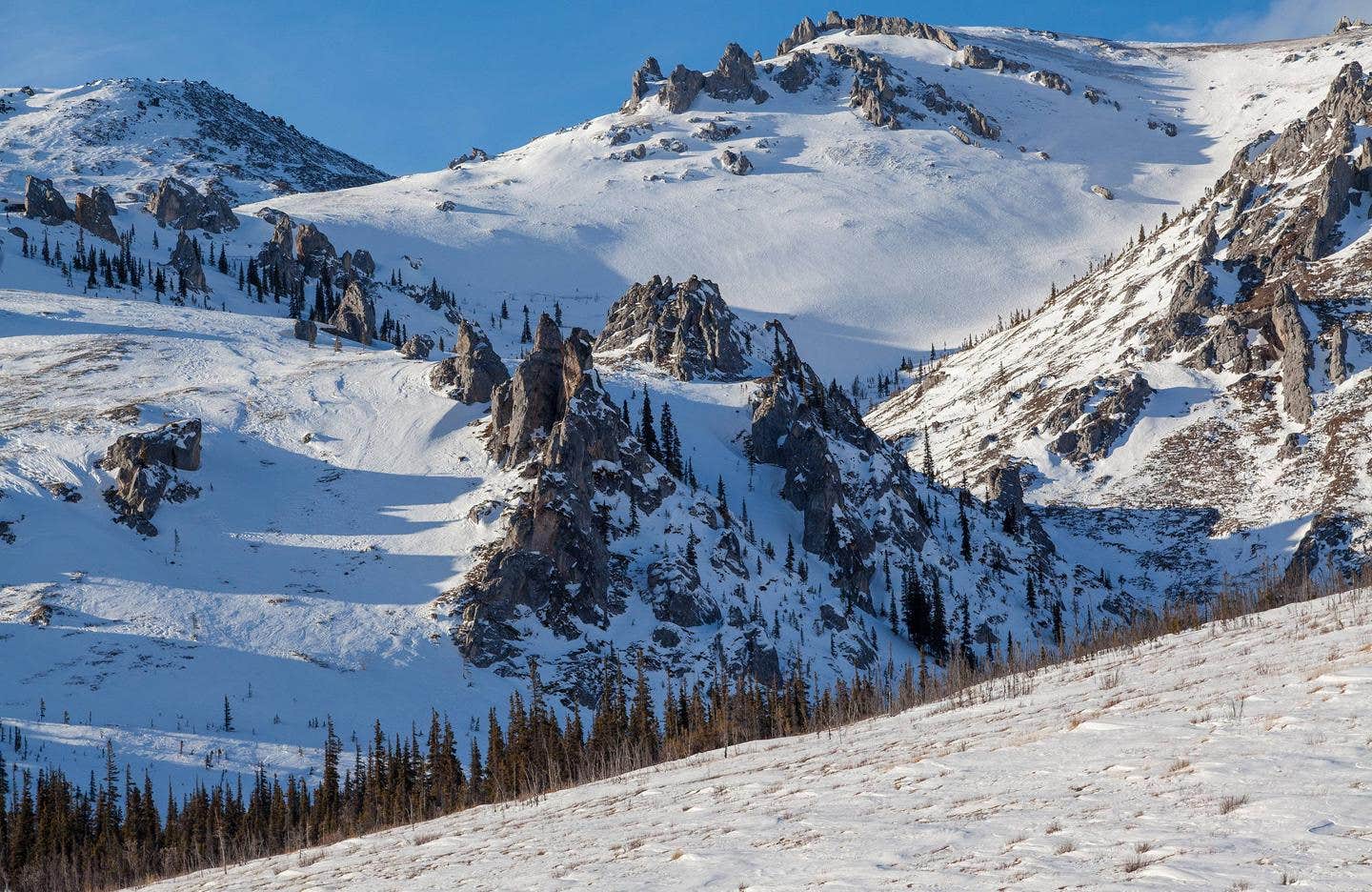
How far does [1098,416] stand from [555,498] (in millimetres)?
112142

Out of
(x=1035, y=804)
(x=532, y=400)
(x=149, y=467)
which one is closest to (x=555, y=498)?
(x=532, y=400)

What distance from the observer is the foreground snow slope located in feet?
62.1

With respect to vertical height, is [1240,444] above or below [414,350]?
below

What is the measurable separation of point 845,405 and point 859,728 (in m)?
137

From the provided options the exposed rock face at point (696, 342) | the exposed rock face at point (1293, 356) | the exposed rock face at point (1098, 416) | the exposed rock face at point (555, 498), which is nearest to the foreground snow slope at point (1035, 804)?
the exposed rock face at point (555, 498)

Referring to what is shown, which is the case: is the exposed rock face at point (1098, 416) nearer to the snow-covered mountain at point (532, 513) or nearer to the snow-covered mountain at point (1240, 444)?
the snow-covered mountain at point (1240, 444)

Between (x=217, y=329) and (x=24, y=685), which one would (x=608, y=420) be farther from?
(x=217, y=329)

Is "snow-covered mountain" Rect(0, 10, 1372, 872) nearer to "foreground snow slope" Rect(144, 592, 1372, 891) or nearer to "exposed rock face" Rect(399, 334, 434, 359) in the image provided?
"exposed rock face" Rect(399, 334, 434, 359)

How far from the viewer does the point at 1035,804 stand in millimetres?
23094

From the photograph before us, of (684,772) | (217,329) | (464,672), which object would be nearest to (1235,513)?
(464,672)

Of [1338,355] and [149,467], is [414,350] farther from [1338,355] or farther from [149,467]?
[1338,355]

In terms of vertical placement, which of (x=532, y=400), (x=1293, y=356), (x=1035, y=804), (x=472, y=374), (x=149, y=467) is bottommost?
(x=1035, y=804)

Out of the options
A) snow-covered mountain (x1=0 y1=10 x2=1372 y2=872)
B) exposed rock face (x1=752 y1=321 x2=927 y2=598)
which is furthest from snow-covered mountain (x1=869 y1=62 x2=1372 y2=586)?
exposed rock face (x1=752 y1=321 x2=927 y2=598)

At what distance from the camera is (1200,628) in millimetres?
45125
